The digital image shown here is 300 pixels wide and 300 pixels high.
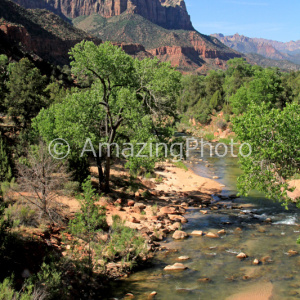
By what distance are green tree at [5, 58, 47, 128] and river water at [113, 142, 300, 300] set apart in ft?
68.9

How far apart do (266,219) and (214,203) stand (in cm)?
428

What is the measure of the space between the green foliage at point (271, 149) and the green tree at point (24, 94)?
994 inches

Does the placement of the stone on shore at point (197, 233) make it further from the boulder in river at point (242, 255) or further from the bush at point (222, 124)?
the bush at point (222, 124)

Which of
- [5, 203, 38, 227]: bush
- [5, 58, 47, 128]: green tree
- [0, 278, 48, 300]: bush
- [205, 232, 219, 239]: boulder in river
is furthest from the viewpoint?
[5, 58, 47, 128]: green tree

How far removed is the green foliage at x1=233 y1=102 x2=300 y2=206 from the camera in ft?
37.0

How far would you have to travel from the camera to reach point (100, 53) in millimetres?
16125

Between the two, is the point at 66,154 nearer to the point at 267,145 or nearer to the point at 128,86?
the point at 128,86

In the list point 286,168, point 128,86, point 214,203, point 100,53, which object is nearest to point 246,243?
point 286,168

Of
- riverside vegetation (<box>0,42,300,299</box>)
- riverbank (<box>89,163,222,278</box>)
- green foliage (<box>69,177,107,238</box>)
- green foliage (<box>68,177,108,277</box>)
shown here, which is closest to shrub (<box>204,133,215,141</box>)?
riverbank (<box>89,163,222,278</box>)

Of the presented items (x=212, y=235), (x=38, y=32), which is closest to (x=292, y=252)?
(x=212, y=235)

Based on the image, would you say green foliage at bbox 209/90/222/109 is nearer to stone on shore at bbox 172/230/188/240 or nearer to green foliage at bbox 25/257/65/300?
stone on shore at bbox 172/230/188/240

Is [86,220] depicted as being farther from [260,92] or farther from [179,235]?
[260,92]

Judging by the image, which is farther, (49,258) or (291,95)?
(291,95)

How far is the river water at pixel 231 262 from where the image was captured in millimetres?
10391
